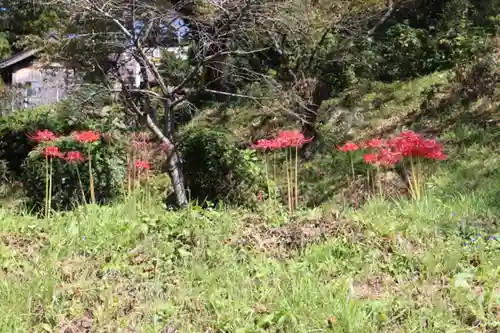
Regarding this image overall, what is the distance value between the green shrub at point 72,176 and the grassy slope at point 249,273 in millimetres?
2223

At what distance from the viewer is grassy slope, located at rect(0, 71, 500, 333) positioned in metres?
2.04

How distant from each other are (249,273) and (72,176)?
13.4 ft

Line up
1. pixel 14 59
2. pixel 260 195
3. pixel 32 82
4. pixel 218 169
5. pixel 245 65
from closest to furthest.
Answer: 1. pixel 260 195
2. pixel 218 169
3. pixel 245 65
4. pixel 32 82
5. pixel 14 59

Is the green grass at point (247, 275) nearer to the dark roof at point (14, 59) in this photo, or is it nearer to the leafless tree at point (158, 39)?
the leafless tree at point (158, 39)

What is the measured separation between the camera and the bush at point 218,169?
18.2 ft

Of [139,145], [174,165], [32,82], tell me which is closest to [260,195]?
[174,165]

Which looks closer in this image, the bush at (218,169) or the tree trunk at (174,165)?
the tree trunk at (174,165)

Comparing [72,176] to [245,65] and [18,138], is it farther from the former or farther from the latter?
[18,138]

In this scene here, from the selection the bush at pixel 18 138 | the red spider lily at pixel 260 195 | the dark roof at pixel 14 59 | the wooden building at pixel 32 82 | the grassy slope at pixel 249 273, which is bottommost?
the red spider lily at pixel 260 195

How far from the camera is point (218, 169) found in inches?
223

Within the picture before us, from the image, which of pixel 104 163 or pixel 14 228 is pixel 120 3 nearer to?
pixel 104 163

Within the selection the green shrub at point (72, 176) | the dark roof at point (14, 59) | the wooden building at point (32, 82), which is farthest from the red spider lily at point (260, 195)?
the dark roof at point (14, 59)

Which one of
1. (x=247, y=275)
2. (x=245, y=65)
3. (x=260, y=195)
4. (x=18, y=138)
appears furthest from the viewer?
(x=18, y=138)

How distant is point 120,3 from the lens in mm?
5211
